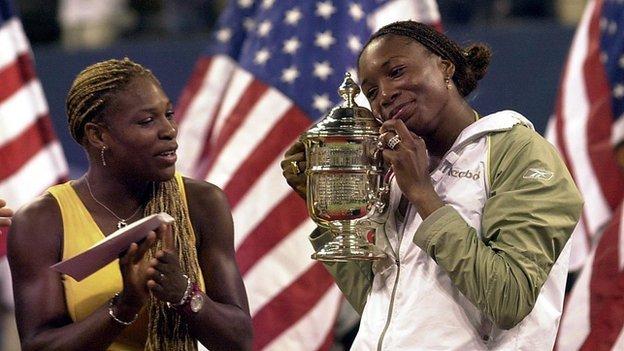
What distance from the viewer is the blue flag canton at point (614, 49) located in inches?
200

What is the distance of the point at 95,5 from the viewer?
7855 millimetres

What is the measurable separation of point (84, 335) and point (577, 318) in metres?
1.89

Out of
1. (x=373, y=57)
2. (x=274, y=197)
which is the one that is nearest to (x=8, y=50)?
(x=274, y=197)

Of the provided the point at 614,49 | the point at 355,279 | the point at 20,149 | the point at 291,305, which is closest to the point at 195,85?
the point at 20,149

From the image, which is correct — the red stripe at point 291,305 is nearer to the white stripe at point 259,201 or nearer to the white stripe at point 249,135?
the white stripe at point 259,201

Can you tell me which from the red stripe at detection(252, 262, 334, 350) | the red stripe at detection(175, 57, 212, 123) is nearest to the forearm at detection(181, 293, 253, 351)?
the red stripe at detection(252, 262, 334, 350)

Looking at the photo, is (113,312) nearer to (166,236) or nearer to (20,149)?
(166,236)

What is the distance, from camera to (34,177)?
15.6ft

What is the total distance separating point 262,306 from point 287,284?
0.11 metres

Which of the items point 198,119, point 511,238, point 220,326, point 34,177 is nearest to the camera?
point 511,238

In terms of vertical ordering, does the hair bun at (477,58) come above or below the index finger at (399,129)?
above

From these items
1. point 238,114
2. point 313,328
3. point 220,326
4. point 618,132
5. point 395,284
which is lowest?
point 313,328

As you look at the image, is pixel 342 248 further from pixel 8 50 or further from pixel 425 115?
pixel 8 50

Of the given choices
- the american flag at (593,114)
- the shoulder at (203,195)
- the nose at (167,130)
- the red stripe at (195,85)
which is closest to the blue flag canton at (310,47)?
the red stripe at (195,85)
